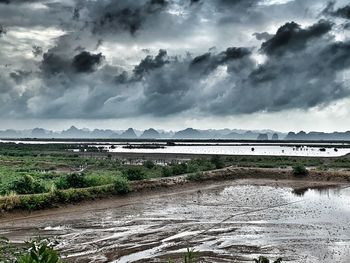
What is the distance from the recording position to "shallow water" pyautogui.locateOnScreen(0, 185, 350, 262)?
1647 cm

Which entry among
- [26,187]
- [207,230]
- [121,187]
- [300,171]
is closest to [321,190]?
[300,171]

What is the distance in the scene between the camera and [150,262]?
15.1 m

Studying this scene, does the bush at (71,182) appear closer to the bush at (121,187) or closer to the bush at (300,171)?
the bush at (121,187)

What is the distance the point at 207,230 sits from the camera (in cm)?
2075

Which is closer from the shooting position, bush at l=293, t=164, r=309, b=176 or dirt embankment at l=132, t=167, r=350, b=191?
dirt embankment at l=132, t=167, r=350, b=191

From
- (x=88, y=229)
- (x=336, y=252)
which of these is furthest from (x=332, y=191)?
(x=88, y=229)

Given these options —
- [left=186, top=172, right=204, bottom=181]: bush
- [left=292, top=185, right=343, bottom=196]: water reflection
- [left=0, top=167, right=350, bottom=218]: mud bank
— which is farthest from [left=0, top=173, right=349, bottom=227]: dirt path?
[left=292, top=185, right=343, bottom=196]: water reflection

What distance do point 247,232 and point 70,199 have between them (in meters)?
12.3

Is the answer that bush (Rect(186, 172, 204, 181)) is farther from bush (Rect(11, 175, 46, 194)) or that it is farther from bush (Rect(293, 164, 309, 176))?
bush (Rect(11, 175, 46, 194))

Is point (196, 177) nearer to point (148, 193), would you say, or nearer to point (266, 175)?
point (148, 193)

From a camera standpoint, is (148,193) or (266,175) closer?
(148,193)

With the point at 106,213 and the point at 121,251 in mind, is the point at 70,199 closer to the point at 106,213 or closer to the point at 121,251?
the point at 106,213

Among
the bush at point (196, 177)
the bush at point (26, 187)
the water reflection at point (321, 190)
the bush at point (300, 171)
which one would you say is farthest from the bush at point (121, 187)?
the bush at point (300, 171)

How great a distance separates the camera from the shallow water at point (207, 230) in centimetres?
1647
